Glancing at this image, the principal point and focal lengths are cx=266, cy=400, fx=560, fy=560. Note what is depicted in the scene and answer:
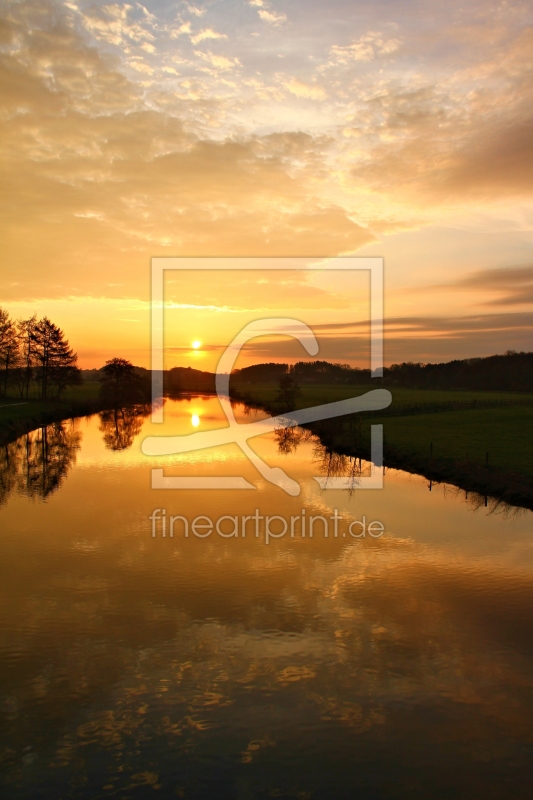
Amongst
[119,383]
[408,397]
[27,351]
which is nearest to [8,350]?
[27,351]

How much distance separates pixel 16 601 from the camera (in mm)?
15109

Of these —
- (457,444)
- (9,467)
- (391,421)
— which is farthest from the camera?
(391,421)

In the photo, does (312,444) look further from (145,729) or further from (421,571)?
(145,729)

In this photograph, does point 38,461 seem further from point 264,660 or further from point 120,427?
point 264,660

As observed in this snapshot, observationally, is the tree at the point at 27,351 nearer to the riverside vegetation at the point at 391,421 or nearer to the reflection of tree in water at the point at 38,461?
the riverside vegetation at the point at 391,421

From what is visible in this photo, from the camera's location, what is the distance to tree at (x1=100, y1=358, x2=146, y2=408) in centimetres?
10538

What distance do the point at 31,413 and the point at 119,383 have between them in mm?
46864

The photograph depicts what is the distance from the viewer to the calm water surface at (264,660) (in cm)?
910

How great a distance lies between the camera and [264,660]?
40.7 ft

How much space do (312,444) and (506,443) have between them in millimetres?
15833

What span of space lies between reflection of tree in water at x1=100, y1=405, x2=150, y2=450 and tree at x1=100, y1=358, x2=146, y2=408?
50.1 feet

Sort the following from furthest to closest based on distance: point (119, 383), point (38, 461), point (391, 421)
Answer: point (119, 383)
point (391, 421)
point (38, 461)

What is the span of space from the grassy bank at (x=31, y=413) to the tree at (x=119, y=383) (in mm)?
10535

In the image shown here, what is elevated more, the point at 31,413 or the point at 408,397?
the point at 408,397
